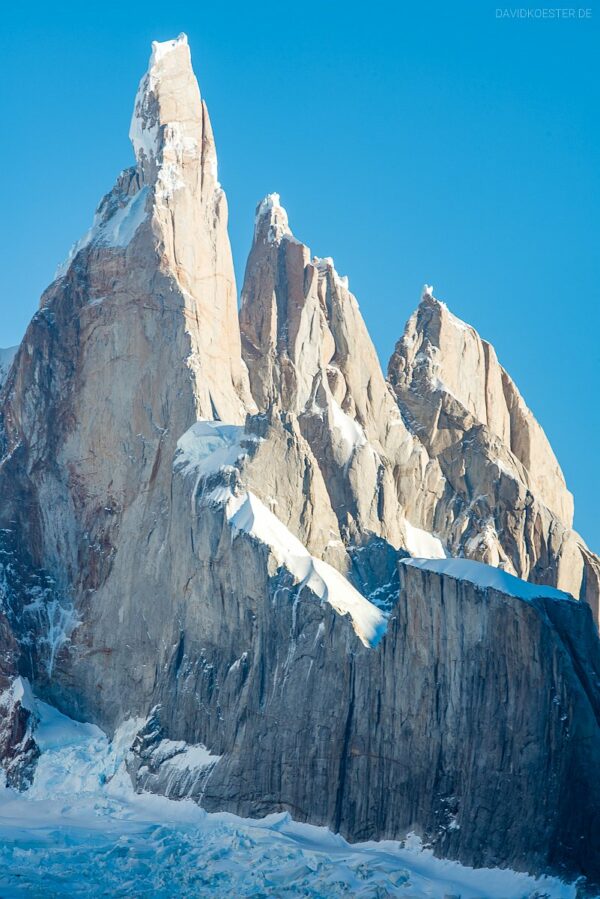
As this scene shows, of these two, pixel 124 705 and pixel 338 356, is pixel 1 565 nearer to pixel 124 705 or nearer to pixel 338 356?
pixel 124 705

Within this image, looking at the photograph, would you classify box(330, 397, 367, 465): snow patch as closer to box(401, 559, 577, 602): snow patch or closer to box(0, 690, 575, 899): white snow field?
box(401, 559, 577, 602): snow patch

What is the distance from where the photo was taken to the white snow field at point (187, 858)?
10231cm

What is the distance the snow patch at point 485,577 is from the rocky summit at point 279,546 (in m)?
0.23

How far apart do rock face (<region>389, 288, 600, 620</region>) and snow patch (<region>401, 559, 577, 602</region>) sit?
64.7 ft

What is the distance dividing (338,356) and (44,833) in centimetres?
4808

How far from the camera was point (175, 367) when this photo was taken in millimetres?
129375

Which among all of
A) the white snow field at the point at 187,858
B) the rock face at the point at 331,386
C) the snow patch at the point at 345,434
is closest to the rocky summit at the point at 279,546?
the rock face at the point at 331,386

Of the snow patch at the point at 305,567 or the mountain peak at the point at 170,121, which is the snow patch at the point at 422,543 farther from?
the mountain peak at the point at 170,121

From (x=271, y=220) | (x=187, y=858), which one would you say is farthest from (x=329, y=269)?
(x=187, y=858)

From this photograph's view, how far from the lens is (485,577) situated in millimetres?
110500

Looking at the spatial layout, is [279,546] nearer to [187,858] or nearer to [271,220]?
[187,858]

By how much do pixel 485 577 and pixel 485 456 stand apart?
30.1m

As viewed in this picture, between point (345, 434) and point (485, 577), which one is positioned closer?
point (485, 577)

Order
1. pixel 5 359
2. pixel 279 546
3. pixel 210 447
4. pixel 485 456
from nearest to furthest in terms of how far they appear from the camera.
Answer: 1. pixel 279 546
2. pixel 210 447
3. pixel 485 456
4. pixel 5 359
